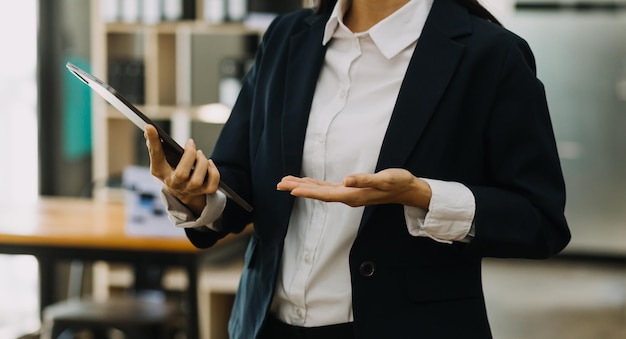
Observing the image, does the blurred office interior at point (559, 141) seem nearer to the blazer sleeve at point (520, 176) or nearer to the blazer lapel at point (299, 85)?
the blazer lapel at point (299, 85)

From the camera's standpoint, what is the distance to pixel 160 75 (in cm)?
460

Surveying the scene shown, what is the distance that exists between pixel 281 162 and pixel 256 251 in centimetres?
16

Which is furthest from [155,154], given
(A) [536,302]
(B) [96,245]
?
(A) [536,302]

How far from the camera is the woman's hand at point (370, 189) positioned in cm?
117

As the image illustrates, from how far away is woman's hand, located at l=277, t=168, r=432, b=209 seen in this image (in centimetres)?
117

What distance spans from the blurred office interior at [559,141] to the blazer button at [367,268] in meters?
3.18

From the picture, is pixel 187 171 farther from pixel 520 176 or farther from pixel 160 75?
pixel 160 75

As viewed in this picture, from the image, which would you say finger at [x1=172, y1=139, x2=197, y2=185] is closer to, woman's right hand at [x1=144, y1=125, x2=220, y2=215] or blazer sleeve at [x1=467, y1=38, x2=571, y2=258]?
woman's right hand at [x1=144, y1=125, x2=220, y2=215]

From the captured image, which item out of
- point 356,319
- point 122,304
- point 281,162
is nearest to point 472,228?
point 356,319

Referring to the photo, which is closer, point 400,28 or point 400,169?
point 400,169

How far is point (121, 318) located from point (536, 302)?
9.98ft

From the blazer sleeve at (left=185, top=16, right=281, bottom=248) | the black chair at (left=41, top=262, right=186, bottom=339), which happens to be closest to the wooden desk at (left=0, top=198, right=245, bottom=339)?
the black chair at (left=41, top=262, right=186, bottom=339)

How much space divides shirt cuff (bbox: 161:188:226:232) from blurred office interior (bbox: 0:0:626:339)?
2.98 m

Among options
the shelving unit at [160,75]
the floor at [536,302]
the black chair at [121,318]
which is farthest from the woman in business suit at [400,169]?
the floor at [536,302]
